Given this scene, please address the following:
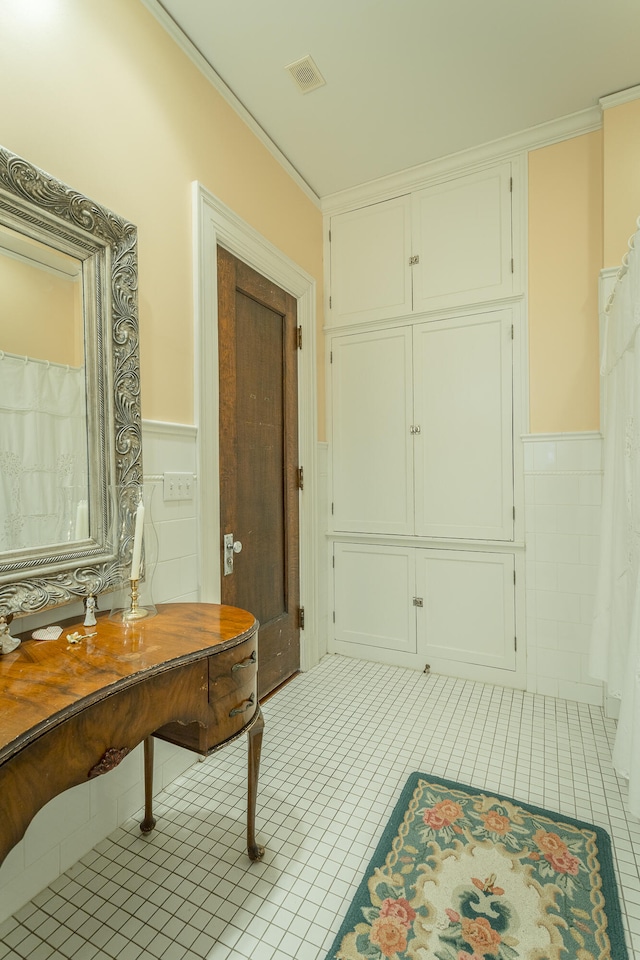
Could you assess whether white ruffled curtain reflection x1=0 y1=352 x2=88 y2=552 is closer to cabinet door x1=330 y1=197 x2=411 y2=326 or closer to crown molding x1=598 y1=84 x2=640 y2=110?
cabinet door x1=330 y1=197 x2=411 y2=326

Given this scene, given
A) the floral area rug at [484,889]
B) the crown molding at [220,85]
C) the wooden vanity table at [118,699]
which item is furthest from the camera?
the crown molding at [220,85]

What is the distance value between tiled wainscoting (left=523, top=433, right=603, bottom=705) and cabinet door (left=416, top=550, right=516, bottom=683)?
12 cm

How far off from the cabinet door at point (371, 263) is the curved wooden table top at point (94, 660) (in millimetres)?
2064

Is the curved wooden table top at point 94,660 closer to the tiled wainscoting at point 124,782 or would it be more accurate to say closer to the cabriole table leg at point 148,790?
the tiled wainscoting at point 124,782

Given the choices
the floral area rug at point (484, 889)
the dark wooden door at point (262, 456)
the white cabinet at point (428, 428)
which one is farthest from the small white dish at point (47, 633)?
the white cabinet at point (428, 428)

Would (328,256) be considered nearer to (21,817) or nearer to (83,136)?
(83,136)

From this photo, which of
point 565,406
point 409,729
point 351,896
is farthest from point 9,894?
point 565,406

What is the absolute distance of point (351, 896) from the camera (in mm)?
1251

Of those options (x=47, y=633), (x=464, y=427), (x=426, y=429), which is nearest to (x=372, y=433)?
(x=426, y=429)

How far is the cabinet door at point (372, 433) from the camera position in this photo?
2.73m

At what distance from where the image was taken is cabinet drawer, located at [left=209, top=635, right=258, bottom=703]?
1.17 m

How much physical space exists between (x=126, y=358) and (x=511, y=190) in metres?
2.23

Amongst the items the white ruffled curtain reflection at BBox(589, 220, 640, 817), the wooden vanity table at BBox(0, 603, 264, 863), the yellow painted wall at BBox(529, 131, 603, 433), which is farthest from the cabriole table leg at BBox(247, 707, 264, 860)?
the yellow painted wall at BBox(529, 131, 603, 433)

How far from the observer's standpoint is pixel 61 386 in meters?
1.32
